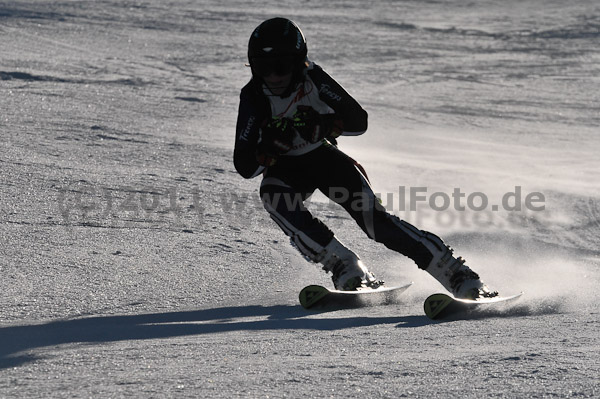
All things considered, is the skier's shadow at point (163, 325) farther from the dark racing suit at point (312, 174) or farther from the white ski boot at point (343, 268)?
the dark racing suit at point (312, 174)

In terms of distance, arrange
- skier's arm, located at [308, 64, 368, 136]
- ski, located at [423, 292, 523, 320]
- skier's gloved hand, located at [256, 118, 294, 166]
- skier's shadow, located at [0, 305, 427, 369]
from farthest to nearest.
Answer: skier's arm, located at [308, 64, 368, 136], skier's gloved hand, located at [256, 118, 294, 166], ski, located at [423, 292, 523, 320], skier's shadow, located at [0, 305, 427, 369]

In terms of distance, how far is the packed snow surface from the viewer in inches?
135

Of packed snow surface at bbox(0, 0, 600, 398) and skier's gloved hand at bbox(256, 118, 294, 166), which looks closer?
packed snow surface at bbox(0, 0, 600, 398)

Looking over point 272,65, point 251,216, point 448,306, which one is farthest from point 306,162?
point 251,216

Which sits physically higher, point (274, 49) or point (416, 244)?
point (274, 49)

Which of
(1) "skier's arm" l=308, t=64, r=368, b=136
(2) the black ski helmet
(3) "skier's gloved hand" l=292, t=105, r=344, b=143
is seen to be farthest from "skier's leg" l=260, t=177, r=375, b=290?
(2) the black ski helmet

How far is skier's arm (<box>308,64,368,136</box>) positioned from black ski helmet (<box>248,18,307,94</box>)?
0.72ft

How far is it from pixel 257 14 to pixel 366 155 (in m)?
8.63

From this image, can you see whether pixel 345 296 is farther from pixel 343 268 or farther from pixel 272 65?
pixel 272 65

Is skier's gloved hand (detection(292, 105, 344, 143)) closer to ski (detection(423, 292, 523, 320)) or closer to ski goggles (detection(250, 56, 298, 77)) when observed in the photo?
ski goggles (detection(250, 56, 298, 77))

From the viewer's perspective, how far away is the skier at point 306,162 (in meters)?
4.84

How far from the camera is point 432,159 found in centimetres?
917

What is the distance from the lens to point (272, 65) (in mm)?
4844

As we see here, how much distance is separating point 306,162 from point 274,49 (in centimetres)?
62
